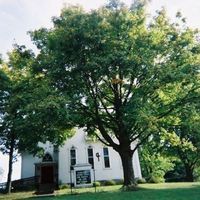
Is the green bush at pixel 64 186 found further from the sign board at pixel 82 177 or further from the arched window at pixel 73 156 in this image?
the sign board at pixel 82 177

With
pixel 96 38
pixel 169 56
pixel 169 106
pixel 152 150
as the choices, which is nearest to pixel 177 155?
pixel 152 150

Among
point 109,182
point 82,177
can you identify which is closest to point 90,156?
point 109,182

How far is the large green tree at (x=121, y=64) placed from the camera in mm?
18672

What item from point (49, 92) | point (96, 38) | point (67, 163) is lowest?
point (67, 163)

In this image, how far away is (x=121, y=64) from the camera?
1867cm

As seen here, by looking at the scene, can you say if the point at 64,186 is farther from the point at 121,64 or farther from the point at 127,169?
the point at 121,64

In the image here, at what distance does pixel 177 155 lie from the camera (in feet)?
134

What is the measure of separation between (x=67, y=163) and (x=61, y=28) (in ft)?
65.2

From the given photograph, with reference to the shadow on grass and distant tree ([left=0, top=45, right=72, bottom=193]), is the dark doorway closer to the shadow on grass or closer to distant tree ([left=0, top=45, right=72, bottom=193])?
distant tree ([left=0, top=45, right=72, bottom=193])

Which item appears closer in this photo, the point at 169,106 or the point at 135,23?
the point at 135,23

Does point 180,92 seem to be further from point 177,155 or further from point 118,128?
point 177,155

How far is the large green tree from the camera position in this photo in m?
18.7

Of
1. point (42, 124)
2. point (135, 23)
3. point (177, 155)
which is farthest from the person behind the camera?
point (177, 155)

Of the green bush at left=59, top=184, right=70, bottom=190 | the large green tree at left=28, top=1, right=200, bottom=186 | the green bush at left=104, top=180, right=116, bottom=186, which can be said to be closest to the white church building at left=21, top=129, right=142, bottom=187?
the green bush at left=104, top=180, right=116, bottom=186
